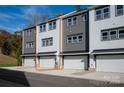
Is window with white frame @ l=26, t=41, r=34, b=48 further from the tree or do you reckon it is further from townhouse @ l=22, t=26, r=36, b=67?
the tree

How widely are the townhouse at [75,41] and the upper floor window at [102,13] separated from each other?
8.19ft

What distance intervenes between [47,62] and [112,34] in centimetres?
1542

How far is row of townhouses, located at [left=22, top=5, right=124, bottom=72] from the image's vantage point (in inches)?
1018

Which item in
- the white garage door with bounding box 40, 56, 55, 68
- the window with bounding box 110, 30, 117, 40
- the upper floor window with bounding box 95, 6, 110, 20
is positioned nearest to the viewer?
the window with bounding box 110, 30, 117, 40

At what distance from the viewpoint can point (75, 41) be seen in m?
32.7

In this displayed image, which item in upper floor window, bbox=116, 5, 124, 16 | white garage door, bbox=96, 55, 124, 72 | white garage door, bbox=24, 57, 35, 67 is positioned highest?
upper floor window, bbox=116, 5, 124, 16

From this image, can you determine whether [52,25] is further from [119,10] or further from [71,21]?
[119,10]

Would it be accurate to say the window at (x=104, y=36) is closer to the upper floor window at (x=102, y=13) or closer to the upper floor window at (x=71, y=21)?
the upper floor window at (x=102, y=13)

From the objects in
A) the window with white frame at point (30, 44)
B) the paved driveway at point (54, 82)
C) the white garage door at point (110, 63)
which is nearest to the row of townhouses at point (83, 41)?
the white garage door at point (110, 63)

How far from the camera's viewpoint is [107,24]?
26.9 metres

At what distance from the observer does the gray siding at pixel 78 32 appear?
30812 millimetres

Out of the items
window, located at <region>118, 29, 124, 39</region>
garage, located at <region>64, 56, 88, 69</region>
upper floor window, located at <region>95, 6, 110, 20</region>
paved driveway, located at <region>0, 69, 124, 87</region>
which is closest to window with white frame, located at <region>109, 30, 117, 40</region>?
window, located at <region>118, 29, 124, 39</region>

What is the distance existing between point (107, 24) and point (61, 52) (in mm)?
10517
